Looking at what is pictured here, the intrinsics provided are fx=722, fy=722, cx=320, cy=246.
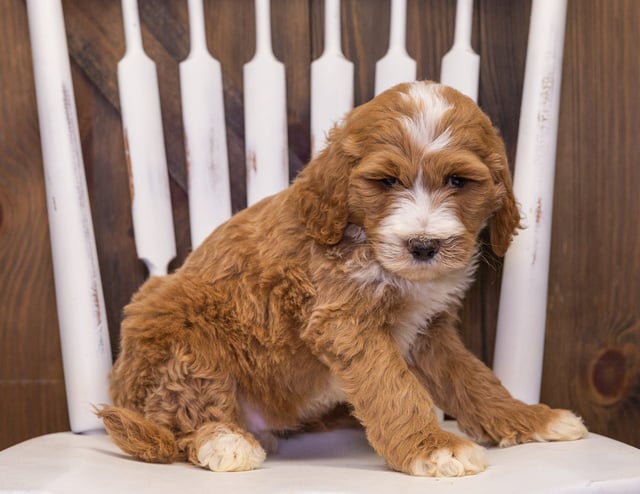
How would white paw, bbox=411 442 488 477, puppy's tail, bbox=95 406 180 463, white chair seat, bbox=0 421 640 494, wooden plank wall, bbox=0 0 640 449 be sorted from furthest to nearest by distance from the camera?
wooden plank wall, bbox=0 0 640 449
puppy's tail, bbox=95 406 180 463
white paw, bbox=411 442 488 477
white chair seat, bbox=0 421 640 494

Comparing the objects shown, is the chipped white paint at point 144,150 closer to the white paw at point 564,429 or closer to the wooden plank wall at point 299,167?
the wooden plank wall at point 299,167

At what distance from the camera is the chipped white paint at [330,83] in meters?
1.58

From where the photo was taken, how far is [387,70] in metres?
1.58

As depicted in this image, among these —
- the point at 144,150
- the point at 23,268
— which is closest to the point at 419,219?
the point at 144,150

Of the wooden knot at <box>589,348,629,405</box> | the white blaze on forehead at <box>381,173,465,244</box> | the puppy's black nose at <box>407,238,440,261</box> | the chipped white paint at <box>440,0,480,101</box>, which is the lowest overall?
the wooden knot at <box>589,348,629,405</box>

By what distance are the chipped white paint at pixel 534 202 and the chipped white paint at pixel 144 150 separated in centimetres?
76

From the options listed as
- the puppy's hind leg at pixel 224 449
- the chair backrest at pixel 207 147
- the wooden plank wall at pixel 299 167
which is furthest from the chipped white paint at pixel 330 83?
the puppy's hind leg at pixel 224 449

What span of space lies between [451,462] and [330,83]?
87cm

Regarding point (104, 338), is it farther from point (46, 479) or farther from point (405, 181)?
point (405, 181)

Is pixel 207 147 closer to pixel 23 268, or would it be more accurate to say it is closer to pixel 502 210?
pixel 23 268

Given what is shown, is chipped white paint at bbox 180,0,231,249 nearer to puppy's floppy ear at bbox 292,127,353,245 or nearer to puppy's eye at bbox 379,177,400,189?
puppy's floppy ear at bbox 292,127,353,245

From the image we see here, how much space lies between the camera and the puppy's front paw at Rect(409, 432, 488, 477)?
108 cm

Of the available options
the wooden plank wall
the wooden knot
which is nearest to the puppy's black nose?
the wooden plank wall

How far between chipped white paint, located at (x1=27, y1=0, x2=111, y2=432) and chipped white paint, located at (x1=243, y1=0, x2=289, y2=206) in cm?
37
